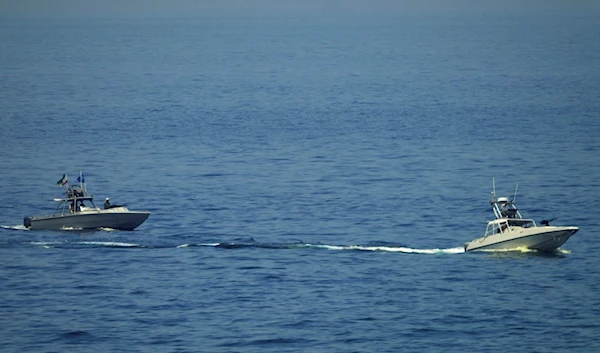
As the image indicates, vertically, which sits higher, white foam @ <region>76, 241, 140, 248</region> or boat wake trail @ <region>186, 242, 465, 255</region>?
white foam @ <region>76, 241, 140, 248</region>

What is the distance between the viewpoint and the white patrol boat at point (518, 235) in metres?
96.6

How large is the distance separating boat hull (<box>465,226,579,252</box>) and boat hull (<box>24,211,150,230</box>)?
28.0 meters

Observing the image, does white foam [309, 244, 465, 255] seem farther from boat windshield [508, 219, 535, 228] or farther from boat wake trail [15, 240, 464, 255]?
boat windshield [508, 219, 535, 228]

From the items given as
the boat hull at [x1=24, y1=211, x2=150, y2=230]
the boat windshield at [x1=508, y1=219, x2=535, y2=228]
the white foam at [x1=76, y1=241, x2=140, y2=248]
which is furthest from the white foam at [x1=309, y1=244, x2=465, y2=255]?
the boat hull at [x1=24, y1=211, x2=150, y2=230]

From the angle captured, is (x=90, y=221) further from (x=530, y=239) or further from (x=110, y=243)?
(x=530, y=239)

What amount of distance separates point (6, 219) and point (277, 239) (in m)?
25.1

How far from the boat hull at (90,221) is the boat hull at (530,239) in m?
28.0

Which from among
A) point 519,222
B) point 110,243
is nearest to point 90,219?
point 110,243

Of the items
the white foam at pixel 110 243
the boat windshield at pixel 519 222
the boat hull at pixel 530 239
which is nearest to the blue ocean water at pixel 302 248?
the white foam at pixel 110 243

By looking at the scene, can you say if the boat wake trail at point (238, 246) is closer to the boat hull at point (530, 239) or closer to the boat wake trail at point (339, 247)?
the boat wake trail at point (339, 247)

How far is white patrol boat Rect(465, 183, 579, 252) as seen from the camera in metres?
96.6

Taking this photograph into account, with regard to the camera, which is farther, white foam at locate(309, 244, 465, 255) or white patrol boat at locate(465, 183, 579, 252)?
white foam at locate(309, 244, 465, 255)

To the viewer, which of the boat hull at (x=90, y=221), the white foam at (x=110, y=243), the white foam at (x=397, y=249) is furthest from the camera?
the boat hull at (x=90, y=221)

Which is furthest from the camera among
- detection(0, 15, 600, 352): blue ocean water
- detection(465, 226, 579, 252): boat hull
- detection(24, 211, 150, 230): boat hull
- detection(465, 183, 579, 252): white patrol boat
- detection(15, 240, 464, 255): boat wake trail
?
detection(24, 211, 150, 230): boat hull
